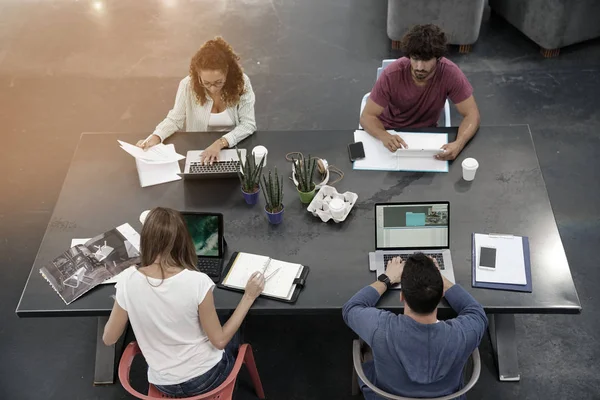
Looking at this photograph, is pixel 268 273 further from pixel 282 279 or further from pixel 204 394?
pixel 204 394

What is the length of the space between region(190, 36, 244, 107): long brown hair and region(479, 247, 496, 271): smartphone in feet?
5.26

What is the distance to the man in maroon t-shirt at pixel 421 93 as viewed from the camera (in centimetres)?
322

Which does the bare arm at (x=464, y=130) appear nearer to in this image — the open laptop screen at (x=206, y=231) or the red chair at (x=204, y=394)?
the open laptop screen at (x=206, y=231)

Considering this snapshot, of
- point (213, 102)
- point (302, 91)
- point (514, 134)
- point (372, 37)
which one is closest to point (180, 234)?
point (213, 102)

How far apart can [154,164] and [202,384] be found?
3.97 feet

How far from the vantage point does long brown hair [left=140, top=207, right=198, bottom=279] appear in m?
2.33

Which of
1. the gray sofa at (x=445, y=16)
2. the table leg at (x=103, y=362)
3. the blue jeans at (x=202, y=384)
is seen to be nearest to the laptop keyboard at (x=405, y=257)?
the blue jeans at (x=202, y=384)

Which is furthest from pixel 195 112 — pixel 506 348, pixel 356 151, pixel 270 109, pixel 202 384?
pixel 506 348

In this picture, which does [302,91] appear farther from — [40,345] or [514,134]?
[40,345]

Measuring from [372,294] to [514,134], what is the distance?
139 centimetres

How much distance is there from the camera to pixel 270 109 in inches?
197

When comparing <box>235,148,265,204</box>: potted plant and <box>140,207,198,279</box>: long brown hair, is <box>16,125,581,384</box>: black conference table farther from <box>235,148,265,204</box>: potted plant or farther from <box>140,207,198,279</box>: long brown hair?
<box>140,207,198,279</box>: long brown hair

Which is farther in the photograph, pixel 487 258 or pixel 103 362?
pixel 103 362

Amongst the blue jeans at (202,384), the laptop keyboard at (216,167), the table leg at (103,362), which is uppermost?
the laptop keyboard at (216,167)
